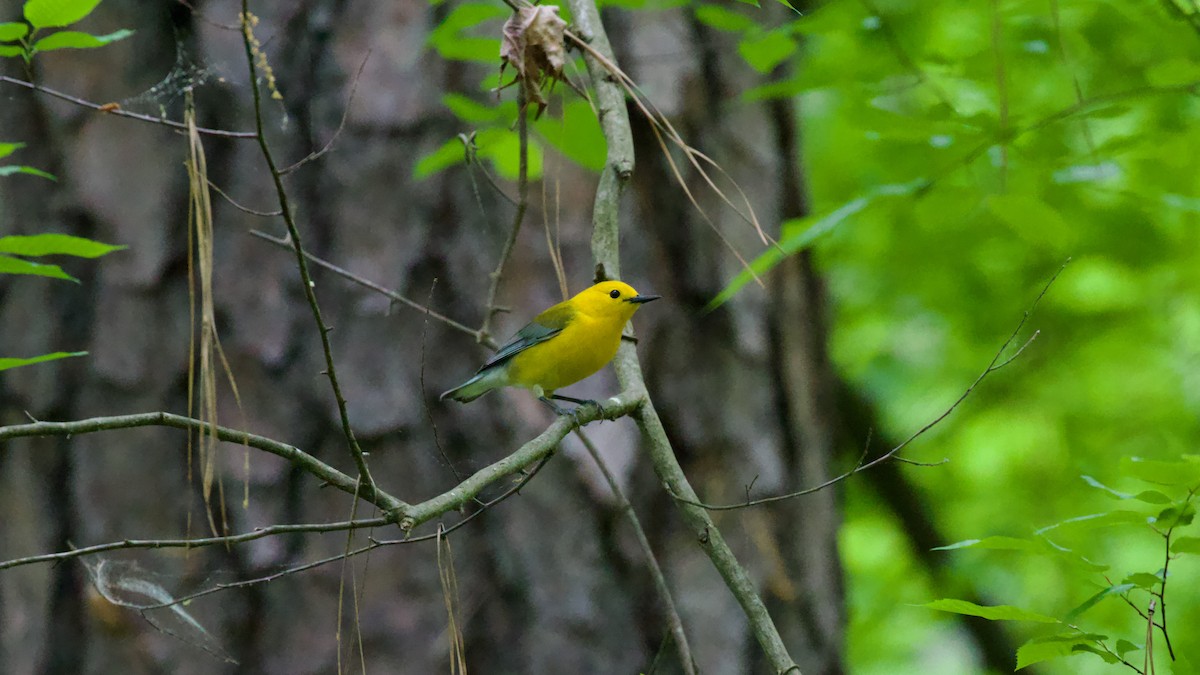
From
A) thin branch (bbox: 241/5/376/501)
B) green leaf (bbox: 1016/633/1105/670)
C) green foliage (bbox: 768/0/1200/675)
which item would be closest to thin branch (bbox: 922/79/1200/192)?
green foliage (bbox: 768/0/1200/675)

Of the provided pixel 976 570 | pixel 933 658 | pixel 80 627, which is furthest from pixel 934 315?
pixel 80 627

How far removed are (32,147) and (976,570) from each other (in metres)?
5.51

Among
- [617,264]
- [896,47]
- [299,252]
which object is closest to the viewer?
[299,252]

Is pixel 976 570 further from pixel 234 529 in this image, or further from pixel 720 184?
pixel 234 529

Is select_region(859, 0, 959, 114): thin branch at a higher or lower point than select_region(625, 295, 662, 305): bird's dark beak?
higher

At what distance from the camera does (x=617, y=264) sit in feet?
7.55

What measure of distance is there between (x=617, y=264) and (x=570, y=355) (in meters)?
0.93

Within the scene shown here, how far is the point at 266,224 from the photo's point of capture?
3.34 m

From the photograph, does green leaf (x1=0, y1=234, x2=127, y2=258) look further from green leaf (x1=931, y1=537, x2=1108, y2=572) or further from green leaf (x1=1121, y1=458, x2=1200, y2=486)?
green leaf (x1=1121, y1=458, x2=1200, y2=486)

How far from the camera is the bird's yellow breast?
3.16 metres

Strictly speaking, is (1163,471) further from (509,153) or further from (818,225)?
(509,153)

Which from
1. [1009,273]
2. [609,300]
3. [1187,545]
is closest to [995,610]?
[1187,545]

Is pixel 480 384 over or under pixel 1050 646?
over

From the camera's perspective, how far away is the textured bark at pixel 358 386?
10.2 feet
